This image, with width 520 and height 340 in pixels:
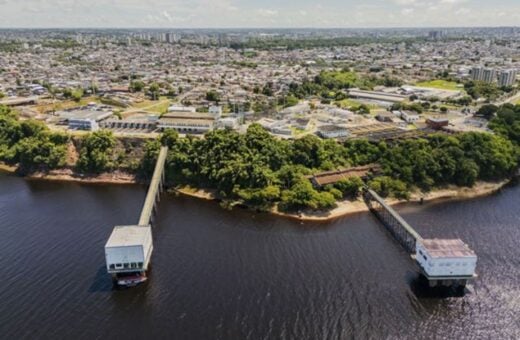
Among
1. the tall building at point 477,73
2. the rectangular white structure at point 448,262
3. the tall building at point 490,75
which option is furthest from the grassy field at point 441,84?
the rectangular white structure at point 448,262

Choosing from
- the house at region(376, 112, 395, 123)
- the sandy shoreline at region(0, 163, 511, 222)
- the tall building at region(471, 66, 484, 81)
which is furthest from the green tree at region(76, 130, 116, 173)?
the tall building at region(471, 66, 484, 81)

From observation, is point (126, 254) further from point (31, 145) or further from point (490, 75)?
point (490, 75)

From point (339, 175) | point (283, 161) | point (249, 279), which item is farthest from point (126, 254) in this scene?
point (339, 175)

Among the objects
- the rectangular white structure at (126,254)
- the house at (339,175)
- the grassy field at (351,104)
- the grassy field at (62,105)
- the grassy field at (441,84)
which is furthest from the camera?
the grassy field at (441,84)

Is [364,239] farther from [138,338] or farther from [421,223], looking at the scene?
[138,338]

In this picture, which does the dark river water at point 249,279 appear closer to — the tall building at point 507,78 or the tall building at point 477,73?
the tall building at point 507,78

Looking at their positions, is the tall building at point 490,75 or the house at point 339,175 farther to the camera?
the tall building at point 490,75
